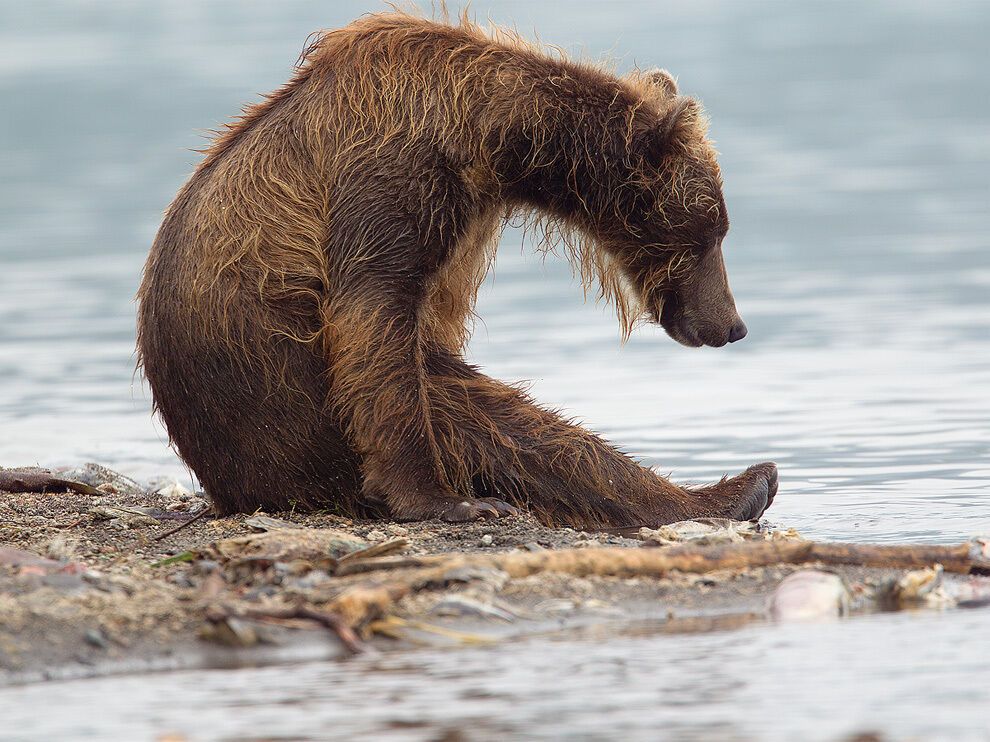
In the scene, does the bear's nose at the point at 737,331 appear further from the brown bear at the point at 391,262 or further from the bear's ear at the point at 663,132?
the bear's ear at the point at 663,132

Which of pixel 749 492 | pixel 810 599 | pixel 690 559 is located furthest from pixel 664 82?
pixel 810 599

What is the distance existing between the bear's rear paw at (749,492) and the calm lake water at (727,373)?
0.37 meters

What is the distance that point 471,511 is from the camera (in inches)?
294

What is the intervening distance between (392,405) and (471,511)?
0.55 meters

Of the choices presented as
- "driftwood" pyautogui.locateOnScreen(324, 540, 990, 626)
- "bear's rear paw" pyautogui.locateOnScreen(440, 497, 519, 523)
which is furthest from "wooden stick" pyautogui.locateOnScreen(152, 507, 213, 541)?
"driftwood" pyautogui.locateOnScreen(324, 540, 990, 626)

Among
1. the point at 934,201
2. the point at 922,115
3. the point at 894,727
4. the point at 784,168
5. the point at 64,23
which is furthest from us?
the point at 64,23

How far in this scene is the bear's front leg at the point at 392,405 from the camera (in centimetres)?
754

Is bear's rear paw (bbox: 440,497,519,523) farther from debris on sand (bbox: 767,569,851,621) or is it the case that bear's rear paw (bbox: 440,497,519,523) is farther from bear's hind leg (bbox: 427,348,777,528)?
debris on sand (bbox: 767,569,851,621)

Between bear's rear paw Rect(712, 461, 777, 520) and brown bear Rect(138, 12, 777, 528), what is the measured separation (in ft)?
0.47

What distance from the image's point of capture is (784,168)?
31.1m

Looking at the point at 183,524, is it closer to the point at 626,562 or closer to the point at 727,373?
the point at 626,562

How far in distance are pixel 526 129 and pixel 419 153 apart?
0.51 metres

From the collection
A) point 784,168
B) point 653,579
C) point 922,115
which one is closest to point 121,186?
point 784,168

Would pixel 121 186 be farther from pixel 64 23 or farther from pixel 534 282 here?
pixel 64 23
